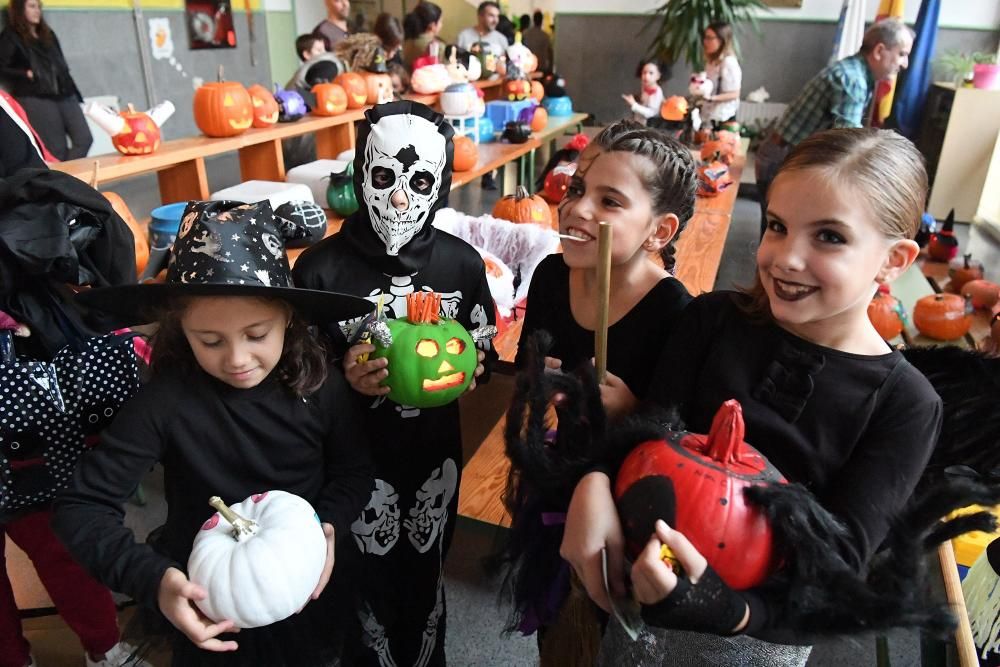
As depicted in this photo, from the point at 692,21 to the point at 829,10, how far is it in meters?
1.88

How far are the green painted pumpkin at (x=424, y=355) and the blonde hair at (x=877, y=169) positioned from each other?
0.65 meters

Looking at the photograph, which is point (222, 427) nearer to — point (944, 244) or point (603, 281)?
point (603, 281)

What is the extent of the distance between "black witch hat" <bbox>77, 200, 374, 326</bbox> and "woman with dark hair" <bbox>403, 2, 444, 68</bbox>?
4398 millimetres

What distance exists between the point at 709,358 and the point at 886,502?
11.4 inches

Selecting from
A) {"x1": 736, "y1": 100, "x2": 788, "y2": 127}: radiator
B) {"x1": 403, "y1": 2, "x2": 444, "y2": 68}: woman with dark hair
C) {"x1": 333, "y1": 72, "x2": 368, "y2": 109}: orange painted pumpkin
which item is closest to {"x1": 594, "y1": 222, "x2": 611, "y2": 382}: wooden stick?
{"x1": 333, "y1": 72, "x2": 368, "y2": 109}: orange painted pumpkin

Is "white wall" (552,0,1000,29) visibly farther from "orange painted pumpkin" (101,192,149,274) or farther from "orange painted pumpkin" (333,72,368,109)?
"orange painted pumpkin" (101,192,149,274)

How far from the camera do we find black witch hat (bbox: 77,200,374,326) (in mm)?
1003

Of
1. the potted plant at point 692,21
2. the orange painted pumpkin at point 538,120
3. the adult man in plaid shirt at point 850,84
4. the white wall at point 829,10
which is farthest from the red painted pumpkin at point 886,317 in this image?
the white wall at point 829,10

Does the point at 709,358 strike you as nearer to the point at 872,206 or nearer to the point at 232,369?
the point at 872,206

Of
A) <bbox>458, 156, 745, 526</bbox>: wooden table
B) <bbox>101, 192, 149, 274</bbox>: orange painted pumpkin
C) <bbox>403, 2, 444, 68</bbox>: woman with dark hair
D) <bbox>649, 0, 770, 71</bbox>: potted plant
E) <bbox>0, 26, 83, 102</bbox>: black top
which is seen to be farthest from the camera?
<bbox>649, 0, 770, 71</bbox>: potted plant

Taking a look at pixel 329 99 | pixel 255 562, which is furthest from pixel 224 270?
pixel 329 99

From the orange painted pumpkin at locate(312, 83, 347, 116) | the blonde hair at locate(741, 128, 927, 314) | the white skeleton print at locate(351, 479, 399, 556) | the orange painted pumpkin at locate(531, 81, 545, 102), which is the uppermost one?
the blonde hair at locate(741, 128, 927, 314)

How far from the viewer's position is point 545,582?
1.01 meters

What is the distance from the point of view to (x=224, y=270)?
101 cm
